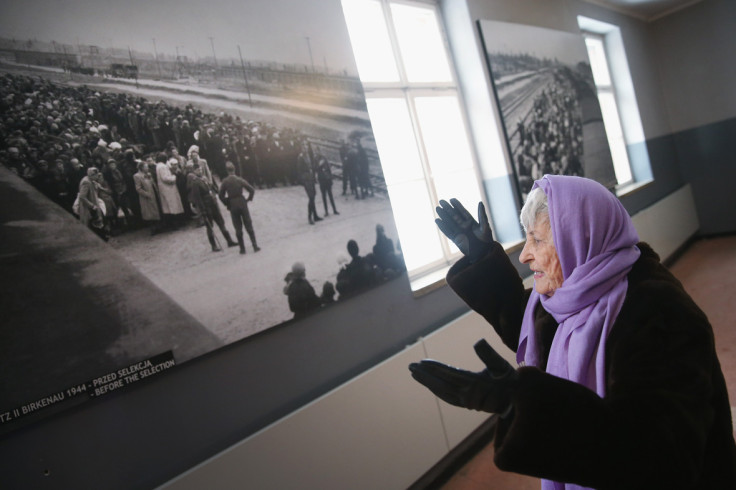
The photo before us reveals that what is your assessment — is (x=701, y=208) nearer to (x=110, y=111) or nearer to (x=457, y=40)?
(x=457, y=40)

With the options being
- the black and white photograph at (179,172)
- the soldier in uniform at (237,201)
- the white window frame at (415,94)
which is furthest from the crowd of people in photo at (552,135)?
the soldier in uniform at (237,201)

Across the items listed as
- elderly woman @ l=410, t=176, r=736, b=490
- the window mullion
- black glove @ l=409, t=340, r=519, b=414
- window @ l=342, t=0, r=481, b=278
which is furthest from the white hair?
the window mullion

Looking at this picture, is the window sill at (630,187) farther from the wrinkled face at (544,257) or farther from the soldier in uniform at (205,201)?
the soldier in uniform at (205,201)

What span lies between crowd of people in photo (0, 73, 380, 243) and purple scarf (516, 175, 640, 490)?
4.42 feet

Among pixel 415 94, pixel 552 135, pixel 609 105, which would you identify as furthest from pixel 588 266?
pixel 609 105

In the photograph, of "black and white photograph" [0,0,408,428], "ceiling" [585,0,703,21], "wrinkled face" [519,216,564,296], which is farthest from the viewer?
"ceiling" [585,0,703,21]

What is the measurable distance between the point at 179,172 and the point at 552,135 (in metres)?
3.40

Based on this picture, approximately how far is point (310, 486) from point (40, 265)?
1313 mm

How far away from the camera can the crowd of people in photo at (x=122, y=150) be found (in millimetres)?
1439

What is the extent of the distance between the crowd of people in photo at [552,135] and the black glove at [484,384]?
2.90 metres

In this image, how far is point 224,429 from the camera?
5.73 feet

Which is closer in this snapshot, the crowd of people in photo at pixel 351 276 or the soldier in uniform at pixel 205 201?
the soldier in uniform at pixel 205 201

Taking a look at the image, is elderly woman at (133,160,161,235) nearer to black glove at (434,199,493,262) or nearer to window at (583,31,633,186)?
black glove at (434,199,493,262)

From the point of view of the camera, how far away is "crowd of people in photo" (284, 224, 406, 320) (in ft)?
6.67
